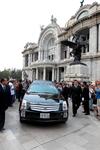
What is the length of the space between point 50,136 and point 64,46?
4524cm

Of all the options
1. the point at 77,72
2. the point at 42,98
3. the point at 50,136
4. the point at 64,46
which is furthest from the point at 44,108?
the point at 64,46

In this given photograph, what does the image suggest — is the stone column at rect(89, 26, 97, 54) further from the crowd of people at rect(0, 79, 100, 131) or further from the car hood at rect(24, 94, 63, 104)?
the car hood at rect(24, 94, 63, 104)

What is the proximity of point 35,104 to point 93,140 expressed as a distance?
230 centimetres

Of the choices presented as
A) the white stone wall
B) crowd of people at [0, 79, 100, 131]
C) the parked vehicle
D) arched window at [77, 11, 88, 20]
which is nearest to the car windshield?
crowd of people at [0, 79, 100, 131]

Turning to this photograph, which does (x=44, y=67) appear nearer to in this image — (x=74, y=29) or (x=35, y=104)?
(x=74, y=29)

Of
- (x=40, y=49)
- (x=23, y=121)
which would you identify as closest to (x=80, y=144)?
(x=23, y=121)

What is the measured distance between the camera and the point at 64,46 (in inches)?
2005

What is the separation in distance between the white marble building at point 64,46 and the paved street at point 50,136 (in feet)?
76.9

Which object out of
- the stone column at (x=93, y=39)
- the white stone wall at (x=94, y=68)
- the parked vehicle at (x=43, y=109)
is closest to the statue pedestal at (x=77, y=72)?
the white stone wall at (x=94, y=68)

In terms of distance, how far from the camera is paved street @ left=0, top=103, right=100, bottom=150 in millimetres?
5668

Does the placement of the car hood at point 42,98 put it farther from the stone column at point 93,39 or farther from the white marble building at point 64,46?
the stone column at point 93,39

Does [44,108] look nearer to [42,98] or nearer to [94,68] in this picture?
[42,98]

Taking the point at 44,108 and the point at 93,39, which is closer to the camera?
the point at 44,108

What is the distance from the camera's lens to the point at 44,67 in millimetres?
48500
